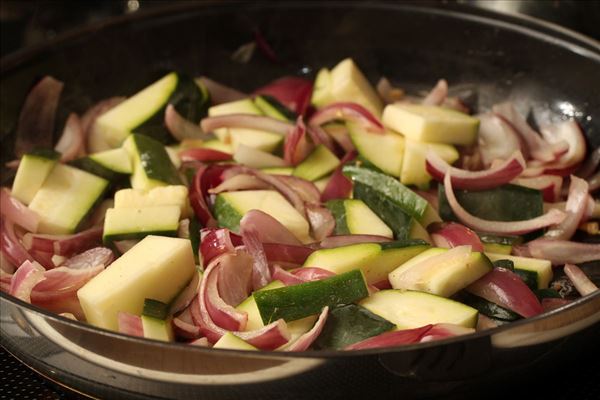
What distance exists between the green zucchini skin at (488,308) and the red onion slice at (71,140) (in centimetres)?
114

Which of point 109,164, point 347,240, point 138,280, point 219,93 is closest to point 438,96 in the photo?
point 219,93

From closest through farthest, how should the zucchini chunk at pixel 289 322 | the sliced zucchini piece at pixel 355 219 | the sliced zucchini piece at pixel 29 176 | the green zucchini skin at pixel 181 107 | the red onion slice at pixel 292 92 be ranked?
the zucchini chunk at pixel 289 322 < the sliced zucchini piece at pixel 355 219 < the sliced zucchini piece at pixel 29 176 < the green zucchini skin at pixel 181 107 < the red onion slice at pixel 292 92

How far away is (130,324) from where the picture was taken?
1.55 metres

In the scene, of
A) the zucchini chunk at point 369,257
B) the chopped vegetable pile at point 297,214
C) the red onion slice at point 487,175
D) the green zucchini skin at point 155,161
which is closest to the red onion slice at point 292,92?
the chopped vegetable pile at point 297,214

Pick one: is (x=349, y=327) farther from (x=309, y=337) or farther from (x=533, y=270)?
(x=533, y=270)

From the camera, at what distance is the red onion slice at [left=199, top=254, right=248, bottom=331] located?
5.15ft

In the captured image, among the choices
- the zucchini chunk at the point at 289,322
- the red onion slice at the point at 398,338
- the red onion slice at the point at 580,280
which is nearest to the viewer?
the red onion slice at the point at 398,338

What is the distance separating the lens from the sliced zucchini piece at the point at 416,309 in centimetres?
154

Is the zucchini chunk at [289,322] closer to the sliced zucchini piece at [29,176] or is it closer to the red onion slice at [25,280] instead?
the red onion slice at [25,280]

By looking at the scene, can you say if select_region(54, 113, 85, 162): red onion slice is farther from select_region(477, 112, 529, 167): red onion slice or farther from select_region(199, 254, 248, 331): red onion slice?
select_region(477, 112, 529, 167): red onion slice

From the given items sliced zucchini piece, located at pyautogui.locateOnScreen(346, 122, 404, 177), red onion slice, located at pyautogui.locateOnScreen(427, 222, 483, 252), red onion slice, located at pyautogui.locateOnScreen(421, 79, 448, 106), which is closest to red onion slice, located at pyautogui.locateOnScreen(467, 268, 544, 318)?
red onion slice, located at pyautogui.locateOnScreen(427, 222, 483, 252)

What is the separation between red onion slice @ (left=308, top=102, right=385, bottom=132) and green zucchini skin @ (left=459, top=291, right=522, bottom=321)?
661mm

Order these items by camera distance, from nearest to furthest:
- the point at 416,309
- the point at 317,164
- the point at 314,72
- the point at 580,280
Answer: the point at 416,309 < the point at 580,280 < the point at 317,164 < the point at 314,72

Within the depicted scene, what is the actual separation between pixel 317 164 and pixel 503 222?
0.52 meters
